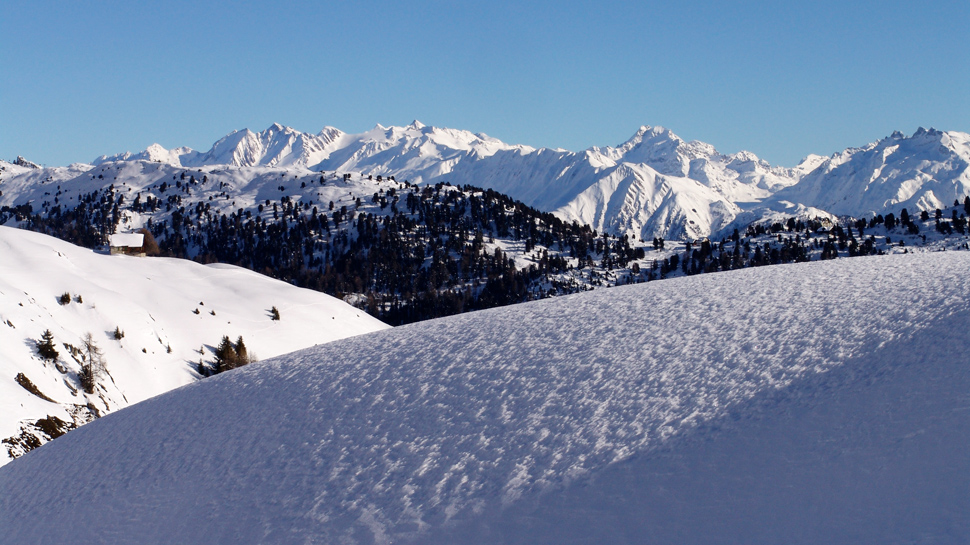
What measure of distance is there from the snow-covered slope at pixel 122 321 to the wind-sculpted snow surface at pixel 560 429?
19.3 m

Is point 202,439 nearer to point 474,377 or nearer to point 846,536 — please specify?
point 474,377

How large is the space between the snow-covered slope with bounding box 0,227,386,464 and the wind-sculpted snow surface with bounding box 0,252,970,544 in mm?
19305

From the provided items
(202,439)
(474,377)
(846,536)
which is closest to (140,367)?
(202,439)

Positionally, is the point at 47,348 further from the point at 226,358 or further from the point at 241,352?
the point at 241,352

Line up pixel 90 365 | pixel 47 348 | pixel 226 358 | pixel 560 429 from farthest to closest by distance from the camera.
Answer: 1. pixel 226 358
2. pixel 90 365
3. pixel 47 348
4. pixel 560 429

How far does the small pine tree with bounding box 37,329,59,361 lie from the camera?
57625 mm

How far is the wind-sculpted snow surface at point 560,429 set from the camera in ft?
35.7

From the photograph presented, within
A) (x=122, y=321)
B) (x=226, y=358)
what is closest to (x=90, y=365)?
(x=226, y=358)

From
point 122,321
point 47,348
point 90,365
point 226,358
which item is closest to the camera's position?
point 47,348

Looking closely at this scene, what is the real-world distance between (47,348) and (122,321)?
2101 centimetres

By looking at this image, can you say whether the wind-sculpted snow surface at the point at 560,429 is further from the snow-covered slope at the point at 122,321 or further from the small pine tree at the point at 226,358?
the small pine tree at the point at 226,358

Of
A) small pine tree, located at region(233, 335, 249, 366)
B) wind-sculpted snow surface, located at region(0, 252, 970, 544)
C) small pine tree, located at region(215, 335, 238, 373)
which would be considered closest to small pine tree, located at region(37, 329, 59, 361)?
small pine tree, located at region(215, 335, 238, 373)

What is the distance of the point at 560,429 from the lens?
13.8 metres

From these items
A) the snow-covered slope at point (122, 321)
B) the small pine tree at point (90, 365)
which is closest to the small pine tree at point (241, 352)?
the snow-covered slope at point (122, 321)
